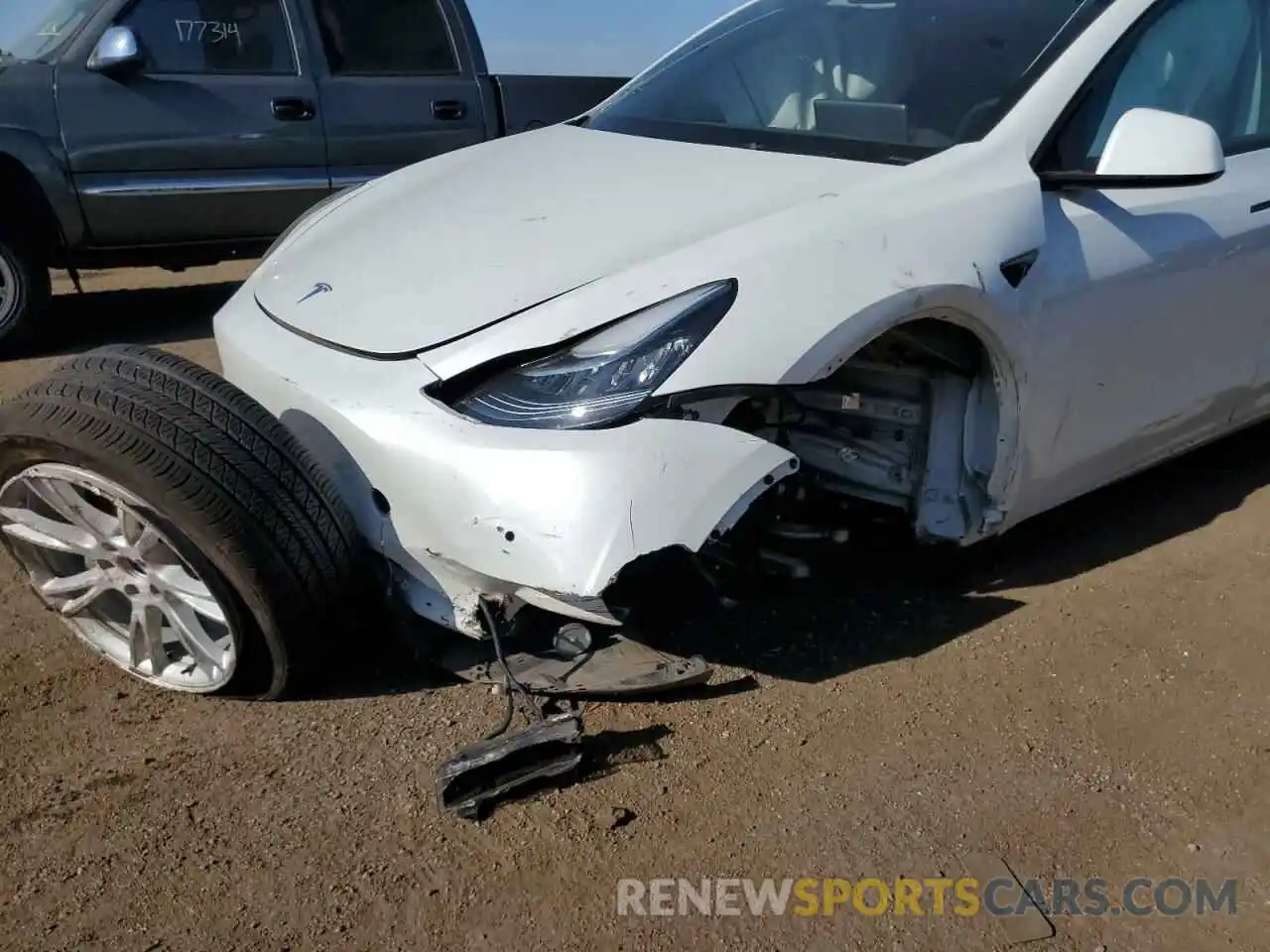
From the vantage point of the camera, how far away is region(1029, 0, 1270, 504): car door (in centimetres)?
284

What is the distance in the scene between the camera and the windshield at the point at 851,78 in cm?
295

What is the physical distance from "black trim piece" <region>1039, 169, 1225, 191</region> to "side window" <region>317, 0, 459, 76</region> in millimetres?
4728

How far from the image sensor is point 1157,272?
2975mm

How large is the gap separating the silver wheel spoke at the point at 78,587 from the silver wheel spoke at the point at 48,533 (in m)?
0.07

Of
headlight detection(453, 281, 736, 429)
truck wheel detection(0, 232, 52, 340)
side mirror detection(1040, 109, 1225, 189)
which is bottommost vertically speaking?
truck wheel detection(0, 232, 52, 340)

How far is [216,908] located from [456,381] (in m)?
1.10

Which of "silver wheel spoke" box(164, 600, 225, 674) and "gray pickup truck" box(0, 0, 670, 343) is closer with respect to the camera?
"silver wheel spoke" box(164, 600, 225, 674)

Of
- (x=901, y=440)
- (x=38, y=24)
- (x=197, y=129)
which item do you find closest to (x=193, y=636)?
(x=901, y=440)

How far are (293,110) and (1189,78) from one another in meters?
4.64

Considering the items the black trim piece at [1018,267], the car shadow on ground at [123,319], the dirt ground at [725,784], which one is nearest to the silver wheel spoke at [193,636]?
the dirt ground at [725,784]

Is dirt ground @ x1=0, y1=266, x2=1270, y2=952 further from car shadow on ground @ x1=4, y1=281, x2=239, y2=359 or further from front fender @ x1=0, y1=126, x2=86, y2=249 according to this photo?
front fender @ x1=0, y1=126, x2=86, y2=249

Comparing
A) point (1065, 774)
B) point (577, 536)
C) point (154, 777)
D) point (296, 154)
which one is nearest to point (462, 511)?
point (577, 536)

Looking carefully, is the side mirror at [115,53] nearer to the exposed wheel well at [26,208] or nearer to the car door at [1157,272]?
the exposed wheel well at [26,208]

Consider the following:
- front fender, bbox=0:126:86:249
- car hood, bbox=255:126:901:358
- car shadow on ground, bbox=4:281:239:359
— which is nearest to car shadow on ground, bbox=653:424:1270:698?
car hood, bbox=255:126:901:358
